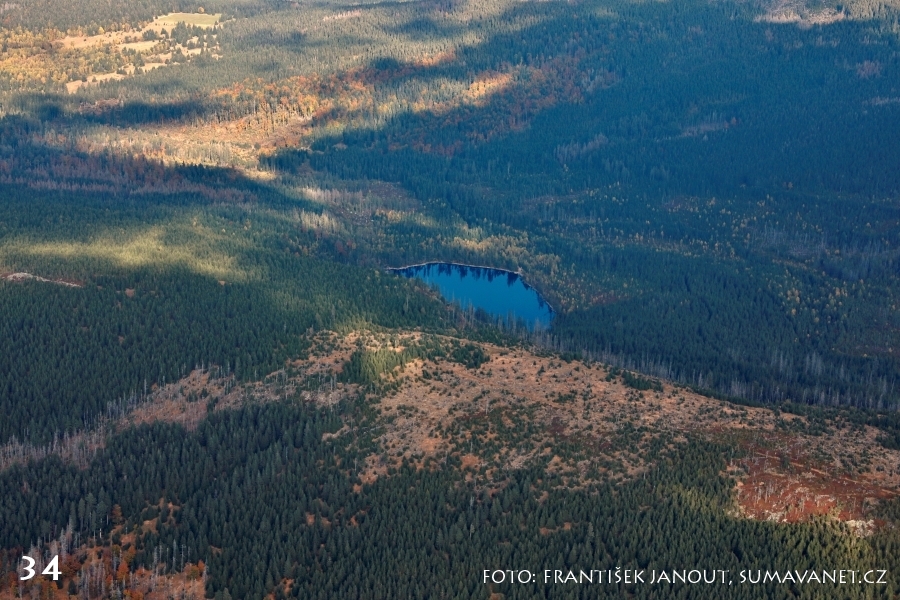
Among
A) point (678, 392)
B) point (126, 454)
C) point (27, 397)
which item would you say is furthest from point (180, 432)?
point (678, 392)

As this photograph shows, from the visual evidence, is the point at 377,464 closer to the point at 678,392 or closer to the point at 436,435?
the point at 436,435

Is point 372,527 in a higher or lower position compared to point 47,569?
lower

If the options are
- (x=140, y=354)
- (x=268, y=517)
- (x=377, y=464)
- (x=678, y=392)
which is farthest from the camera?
(x=140, y=354)

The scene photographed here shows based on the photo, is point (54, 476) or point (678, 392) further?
point (678, 392)

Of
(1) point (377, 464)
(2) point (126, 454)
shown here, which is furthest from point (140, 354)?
(1) point (377, 464)

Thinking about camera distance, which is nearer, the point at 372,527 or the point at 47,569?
the point at 47,569

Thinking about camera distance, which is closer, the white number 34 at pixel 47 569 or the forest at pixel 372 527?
the forest at pixel 372 527

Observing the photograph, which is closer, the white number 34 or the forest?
the forest

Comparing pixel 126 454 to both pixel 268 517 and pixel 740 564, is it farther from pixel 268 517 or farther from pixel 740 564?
pixel 740 564

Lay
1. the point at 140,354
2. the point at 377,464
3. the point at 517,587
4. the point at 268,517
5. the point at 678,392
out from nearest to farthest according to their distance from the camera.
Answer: the point at 517,587 < the point at 268,517 < the point at 377,464 < the point at 678,392 < the point at 140,354

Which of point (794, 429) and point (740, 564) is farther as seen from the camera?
point (794, 429)
